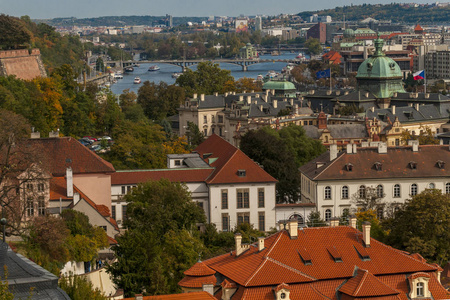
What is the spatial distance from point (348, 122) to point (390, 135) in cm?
343

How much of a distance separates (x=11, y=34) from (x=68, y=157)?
112 ft

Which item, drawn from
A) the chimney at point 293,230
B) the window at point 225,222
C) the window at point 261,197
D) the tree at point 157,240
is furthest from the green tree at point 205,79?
the chimney at point 293,230

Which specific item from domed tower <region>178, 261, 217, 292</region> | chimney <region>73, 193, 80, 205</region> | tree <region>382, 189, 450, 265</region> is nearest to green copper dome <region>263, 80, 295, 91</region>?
chimney <region>73, 193, 80, 205</region>

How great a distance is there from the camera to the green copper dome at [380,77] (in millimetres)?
110188

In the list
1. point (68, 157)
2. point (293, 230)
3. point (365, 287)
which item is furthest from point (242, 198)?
point (365, 287)

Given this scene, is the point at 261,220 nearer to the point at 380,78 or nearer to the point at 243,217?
the point at 243,217

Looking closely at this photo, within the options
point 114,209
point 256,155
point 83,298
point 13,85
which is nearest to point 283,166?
point 256,155

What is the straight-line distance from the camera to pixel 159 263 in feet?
113

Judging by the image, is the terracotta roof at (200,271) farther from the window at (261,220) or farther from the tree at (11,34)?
the tree at (11,34)

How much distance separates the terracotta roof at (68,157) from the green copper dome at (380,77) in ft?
196

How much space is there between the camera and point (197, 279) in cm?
3312

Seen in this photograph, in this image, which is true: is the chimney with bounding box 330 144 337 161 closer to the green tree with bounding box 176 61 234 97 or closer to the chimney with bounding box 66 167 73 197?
the chimney with bounding box 66 167 73 197

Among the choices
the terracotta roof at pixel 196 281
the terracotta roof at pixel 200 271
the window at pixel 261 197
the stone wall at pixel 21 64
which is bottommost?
the window at pixel 261 197

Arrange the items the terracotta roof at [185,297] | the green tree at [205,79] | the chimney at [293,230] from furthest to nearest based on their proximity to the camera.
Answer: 1. the green tree at [205,79]
2. the chimney at [293,230]
3. the terracotta roof at [185,297]
